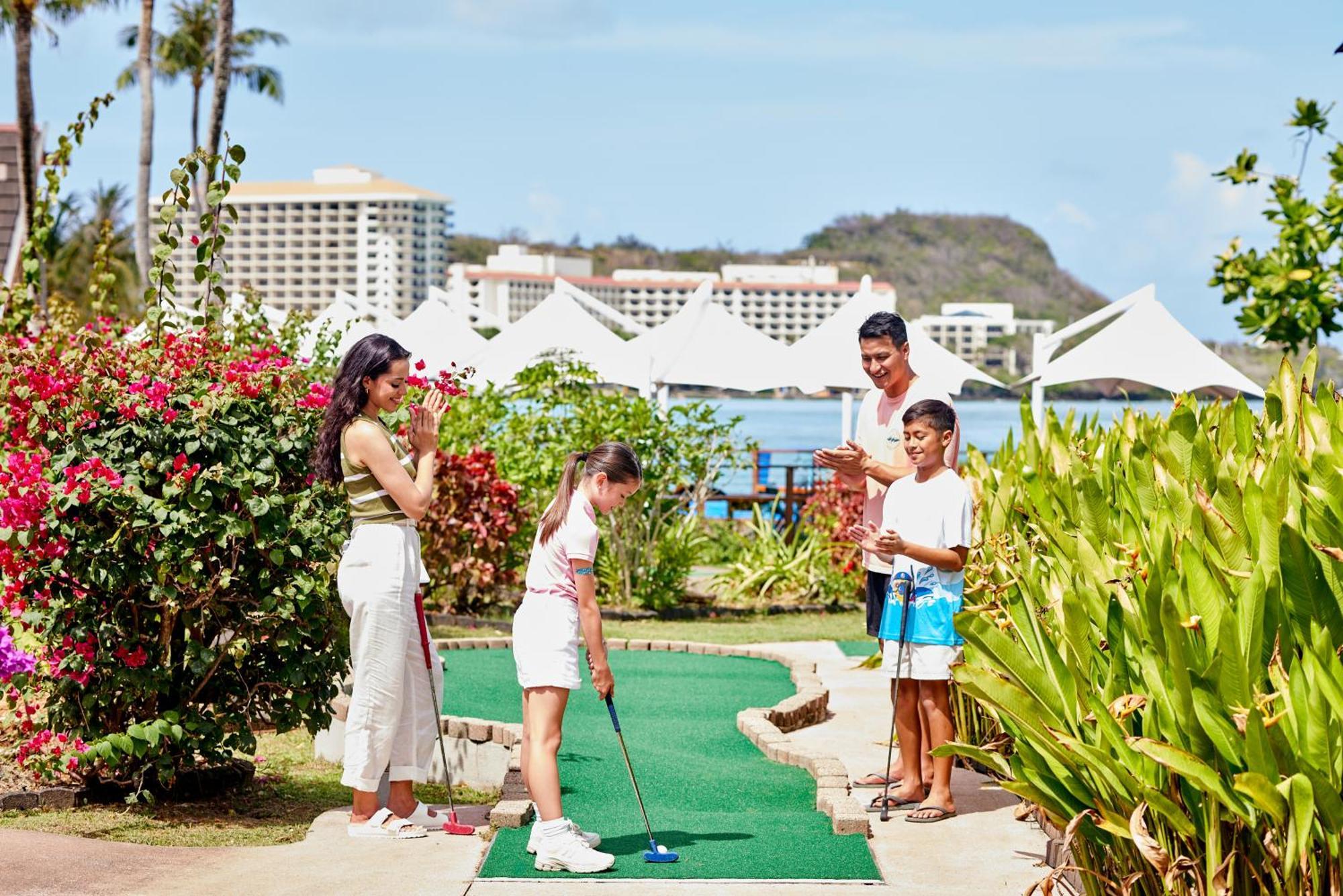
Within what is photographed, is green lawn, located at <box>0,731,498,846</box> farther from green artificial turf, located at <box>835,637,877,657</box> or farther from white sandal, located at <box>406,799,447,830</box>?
green artificial turf, located at <box>835,637,877,657</box>

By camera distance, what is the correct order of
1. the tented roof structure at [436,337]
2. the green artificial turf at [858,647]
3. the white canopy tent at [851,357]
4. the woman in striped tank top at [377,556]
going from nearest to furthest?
the woman in striped tank top at [377,556] → the green artificial turf at [858,647] → the white canopy tent at [851,357] → the tented roof structure at [436,337]

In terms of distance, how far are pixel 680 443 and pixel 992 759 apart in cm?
975

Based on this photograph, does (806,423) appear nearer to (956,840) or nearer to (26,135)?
A: (26,135)

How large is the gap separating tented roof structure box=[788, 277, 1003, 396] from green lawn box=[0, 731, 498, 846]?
8887mm

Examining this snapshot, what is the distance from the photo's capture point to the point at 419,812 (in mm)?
5949

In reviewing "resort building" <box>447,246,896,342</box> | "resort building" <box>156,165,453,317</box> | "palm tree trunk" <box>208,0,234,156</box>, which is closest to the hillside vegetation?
"resort building" <box>447,246,896,342</box>

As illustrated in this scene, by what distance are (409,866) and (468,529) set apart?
7566 millimetres

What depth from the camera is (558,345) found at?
17234mm

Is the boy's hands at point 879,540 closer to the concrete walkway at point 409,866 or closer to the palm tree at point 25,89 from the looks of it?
the concrete walkway at point 409,866

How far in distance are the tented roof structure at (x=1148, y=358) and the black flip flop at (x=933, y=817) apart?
34.3 feet

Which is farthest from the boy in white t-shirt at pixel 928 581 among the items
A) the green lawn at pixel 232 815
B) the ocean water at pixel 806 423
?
the ocean water at pixel 806 423

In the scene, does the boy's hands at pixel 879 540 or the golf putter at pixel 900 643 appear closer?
the boy's hands at pixel 879 540

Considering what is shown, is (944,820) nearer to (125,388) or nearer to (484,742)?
(484,742)

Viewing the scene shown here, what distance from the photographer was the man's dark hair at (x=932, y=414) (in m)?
6.12
